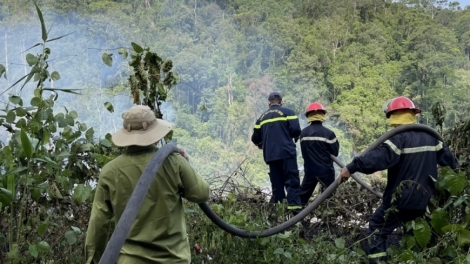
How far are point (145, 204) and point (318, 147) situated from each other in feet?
12.9

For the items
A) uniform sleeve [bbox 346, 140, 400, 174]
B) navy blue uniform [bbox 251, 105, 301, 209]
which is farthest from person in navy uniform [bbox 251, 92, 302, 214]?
uniform sleeve [bbox 346, 140, 400, 174]

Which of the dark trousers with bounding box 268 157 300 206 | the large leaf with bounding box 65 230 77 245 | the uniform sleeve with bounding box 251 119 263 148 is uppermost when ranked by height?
→ the large leaf with bounding box 65 230 77 245

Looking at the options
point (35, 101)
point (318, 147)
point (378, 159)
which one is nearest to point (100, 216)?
point (35, 101)

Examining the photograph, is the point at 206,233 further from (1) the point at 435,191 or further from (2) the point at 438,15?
(2) the point at 438,15

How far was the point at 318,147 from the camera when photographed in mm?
6219

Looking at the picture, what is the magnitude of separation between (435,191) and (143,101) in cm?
240

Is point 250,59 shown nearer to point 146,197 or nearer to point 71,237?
point 71,237

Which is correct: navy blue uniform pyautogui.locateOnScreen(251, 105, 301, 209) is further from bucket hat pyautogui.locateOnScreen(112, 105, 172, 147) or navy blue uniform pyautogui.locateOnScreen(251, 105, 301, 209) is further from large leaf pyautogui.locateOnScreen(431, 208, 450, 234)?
bucket hat pyautogui.locateOnScreen(112, 105, 172, 147)

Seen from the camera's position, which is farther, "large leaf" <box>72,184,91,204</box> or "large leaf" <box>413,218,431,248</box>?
"large leaf" <box>413,218,431,248</box>

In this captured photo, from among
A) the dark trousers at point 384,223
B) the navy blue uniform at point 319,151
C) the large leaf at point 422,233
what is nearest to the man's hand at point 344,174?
the dark trousers at point 384,223

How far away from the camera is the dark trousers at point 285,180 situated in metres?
6.45

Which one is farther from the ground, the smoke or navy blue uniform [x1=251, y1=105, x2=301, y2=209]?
navy blue uniform [x1=251, y1=105, x2=301, y2=209]

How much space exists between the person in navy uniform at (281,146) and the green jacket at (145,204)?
386cm

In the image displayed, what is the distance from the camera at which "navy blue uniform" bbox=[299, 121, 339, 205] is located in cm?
620
